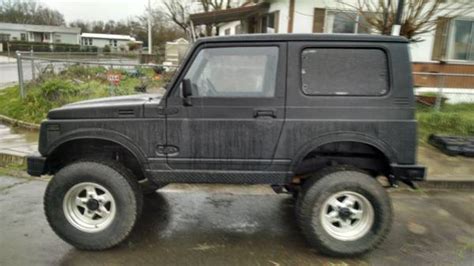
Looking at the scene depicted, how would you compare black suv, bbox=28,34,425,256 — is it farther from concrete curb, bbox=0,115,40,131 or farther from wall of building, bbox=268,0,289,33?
wall of building, bbox=268,0,289,33

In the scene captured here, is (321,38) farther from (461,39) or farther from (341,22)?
(461,39)

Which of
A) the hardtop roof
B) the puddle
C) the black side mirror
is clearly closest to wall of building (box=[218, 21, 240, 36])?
the puddle

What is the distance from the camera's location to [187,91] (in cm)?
349

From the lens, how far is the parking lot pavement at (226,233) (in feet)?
11.7

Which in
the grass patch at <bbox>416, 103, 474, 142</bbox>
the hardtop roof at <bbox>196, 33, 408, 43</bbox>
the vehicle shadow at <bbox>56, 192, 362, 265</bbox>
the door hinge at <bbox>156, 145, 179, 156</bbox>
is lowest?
the vehicle shadow at <bbox>56, 192, 362, 265</bbox>

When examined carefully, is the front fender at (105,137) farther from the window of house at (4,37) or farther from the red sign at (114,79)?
the window of house at (4,37)

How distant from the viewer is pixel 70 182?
3607 millimetres

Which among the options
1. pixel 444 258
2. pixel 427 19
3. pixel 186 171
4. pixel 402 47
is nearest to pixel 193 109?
pixel 186 171

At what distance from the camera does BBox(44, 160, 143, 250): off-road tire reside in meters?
3.59

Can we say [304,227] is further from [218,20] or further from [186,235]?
[218,20]

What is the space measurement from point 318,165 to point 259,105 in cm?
102

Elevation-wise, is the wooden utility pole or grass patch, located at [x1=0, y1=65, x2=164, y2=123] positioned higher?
the wooden utility pole

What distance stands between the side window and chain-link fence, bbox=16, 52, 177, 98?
544cm

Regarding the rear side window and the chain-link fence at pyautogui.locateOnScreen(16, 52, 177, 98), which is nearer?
the rear side window
